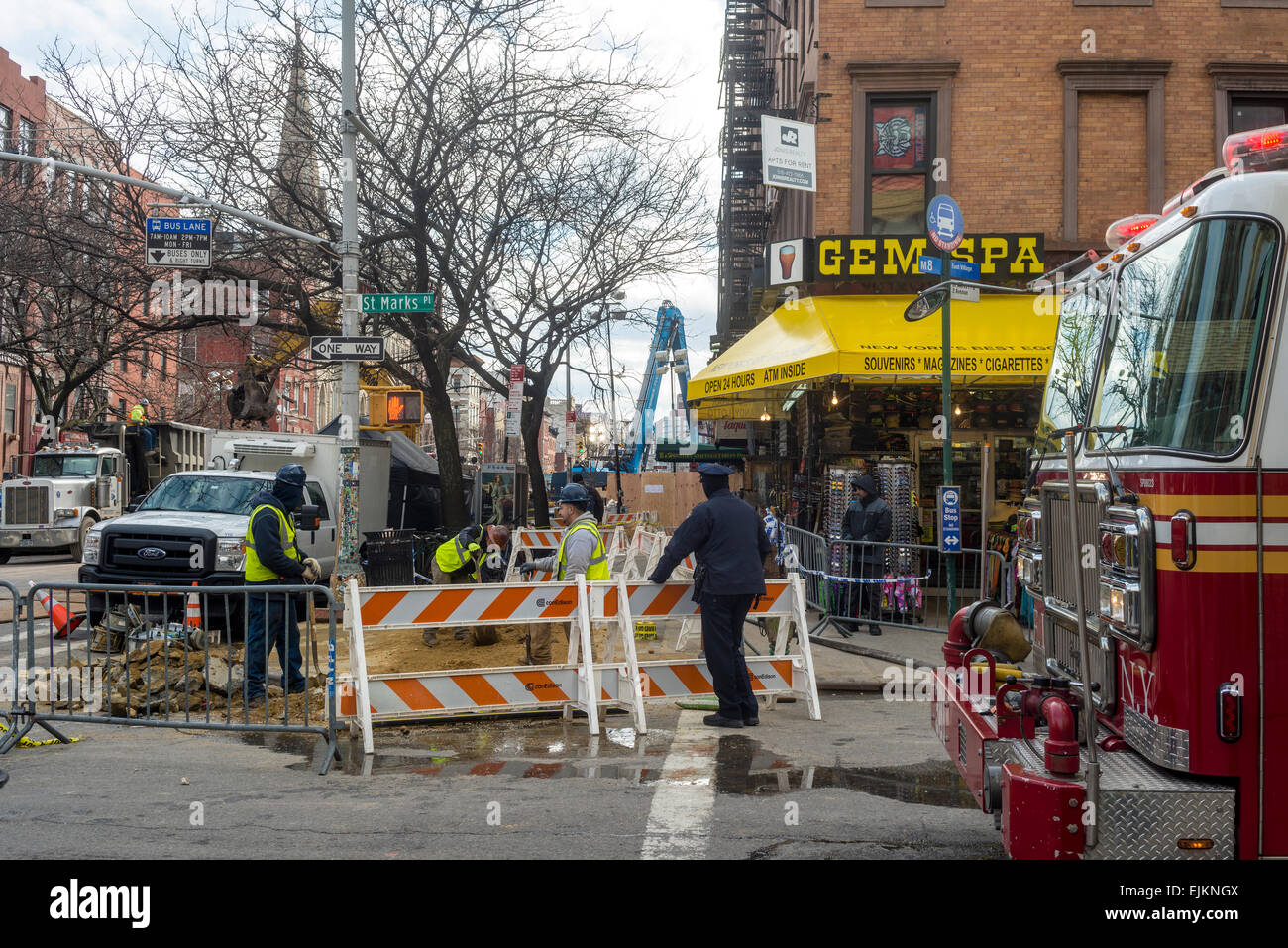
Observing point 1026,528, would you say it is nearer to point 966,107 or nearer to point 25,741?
point 25,741

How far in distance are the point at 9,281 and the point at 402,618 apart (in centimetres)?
2298

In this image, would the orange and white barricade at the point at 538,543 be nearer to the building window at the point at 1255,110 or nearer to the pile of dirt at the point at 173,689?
the pile of dirt at the point at 173,689

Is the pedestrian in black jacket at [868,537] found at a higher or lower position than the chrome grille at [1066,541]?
lower

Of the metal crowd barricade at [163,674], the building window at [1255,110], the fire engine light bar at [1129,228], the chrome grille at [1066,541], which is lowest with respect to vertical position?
the metal crowd barricade at [163,674]

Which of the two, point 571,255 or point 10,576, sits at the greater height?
point 571,255

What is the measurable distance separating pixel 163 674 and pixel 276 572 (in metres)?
1.31

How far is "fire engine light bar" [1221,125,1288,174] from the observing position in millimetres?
4309

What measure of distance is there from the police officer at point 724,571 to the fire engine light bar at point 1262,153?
173 inches

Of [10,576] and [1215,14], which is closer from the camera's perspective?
[1215,14]

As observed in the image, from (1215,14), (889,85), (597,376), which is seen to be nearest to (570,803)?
(889,85)

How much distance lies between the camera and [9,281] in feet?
86.3

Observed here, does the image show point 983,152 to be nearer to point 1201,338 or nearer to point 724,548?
point 724,548

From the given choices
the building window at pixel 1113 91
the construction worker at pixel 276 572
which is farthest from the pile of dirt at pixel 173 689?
the building window at pixel 1113 91

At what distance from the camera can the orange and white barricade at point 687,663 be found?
8.90m
